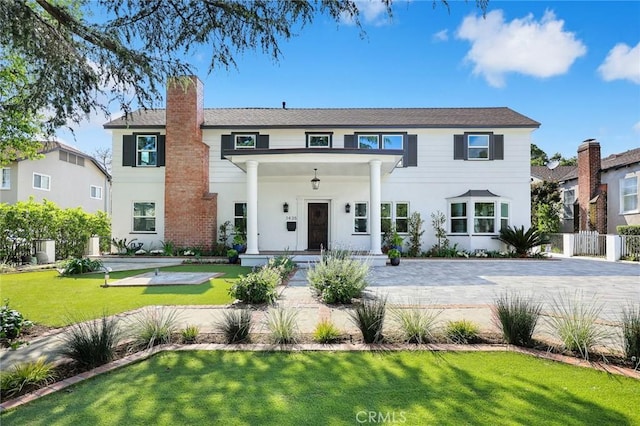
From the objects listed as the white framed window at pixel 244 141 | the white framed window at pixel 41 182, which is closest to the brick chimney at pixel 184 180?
the white framed window at pixel 244 141

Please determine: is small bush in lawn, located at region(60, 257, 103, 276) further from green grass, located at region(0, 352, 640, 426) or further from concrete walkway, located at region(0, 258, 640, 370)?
green grass, located at region(0, 352, 640, 426)

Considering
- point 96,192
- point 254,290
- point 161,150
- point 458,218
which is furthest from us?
point 96,192

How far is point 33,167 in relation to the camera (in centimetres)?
2256

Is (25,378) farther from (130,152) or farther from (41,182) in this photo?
(41,182)

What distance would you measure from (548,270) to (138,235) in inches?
681

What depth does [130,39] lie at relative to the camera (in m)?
6.49

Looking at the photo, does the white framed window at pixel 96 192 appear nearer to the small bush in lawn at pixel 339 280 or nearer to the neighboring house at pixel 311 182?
the neighboring house at pixel 311 182

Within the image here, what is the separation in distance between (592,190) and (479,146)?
8625mm

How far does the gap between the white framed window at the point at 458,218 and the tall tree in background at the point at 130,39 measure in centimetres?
1273

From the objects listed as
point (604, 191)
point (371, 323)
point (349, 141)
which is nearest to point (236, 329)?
point (371, 323)

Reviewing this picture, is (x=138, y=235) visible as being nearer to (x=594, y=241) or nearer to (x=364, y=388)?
(x=364, y=388)

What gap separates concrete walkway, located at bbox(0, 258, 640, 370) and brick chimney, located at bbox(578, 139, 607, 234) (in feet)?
21.9

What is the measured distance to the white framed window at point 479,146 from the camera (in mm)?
16875

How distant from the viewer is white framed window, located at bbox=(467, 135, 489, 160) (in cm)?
1688
